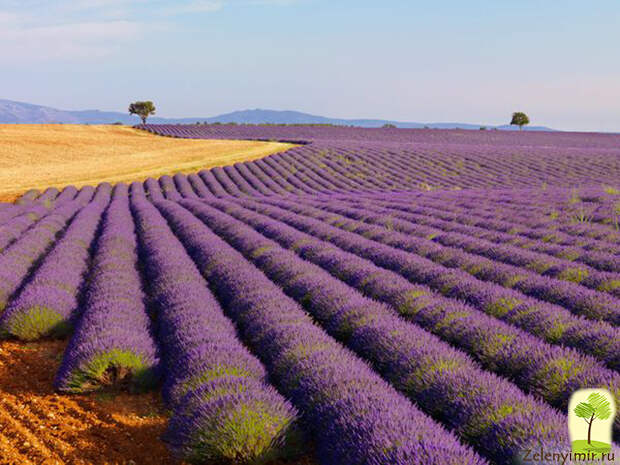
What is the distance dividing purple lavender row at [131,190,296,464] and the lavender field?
14 mm

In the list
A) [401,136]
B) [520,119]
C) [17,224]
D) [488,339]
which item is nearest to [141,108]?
[401,136]

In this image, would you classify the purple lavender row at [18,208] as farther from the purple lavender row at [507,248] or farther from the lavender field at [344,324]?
the purple lavender row at [507,248]

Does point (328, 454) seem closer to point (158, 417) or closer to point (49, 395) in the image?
point (158, 417)

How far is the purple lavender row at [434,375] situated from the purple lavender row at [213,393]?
3.25 feet

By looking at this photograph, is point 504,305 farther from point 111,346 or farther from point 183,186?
point 183,186

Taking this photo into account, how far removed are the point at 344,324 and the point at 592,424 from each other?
277 cm

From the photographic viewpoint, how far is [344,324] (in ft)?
17.3

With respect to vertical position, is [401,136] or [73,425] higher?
[401,136]

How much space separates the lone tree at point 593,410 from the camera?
2.73 meters

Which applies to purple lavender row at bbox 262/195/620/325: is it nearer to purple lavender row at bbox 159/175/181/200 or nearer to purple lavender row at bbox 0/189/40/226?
purple lavender row at bbox 0/189/40/226

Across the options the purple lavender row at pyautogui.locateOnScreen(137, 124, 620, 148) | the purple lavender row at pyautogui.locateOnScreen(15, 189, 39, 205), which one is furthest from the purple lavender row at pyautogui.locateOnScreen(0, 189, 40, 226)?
Result: the purple lavender row at pyautogui.locateOnScreen(137, 124, 620, 148)

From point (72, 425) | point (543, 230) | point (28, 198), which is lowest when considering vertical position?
point (28, 198)

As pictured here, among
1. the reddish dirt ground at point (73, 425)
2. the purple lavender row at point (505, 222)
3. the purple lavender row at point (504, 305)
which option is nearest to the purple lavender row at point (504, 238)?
the purple lavender row at point (505, 222)

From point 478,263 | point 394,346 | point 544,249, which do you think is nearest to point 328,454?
point 394,346
